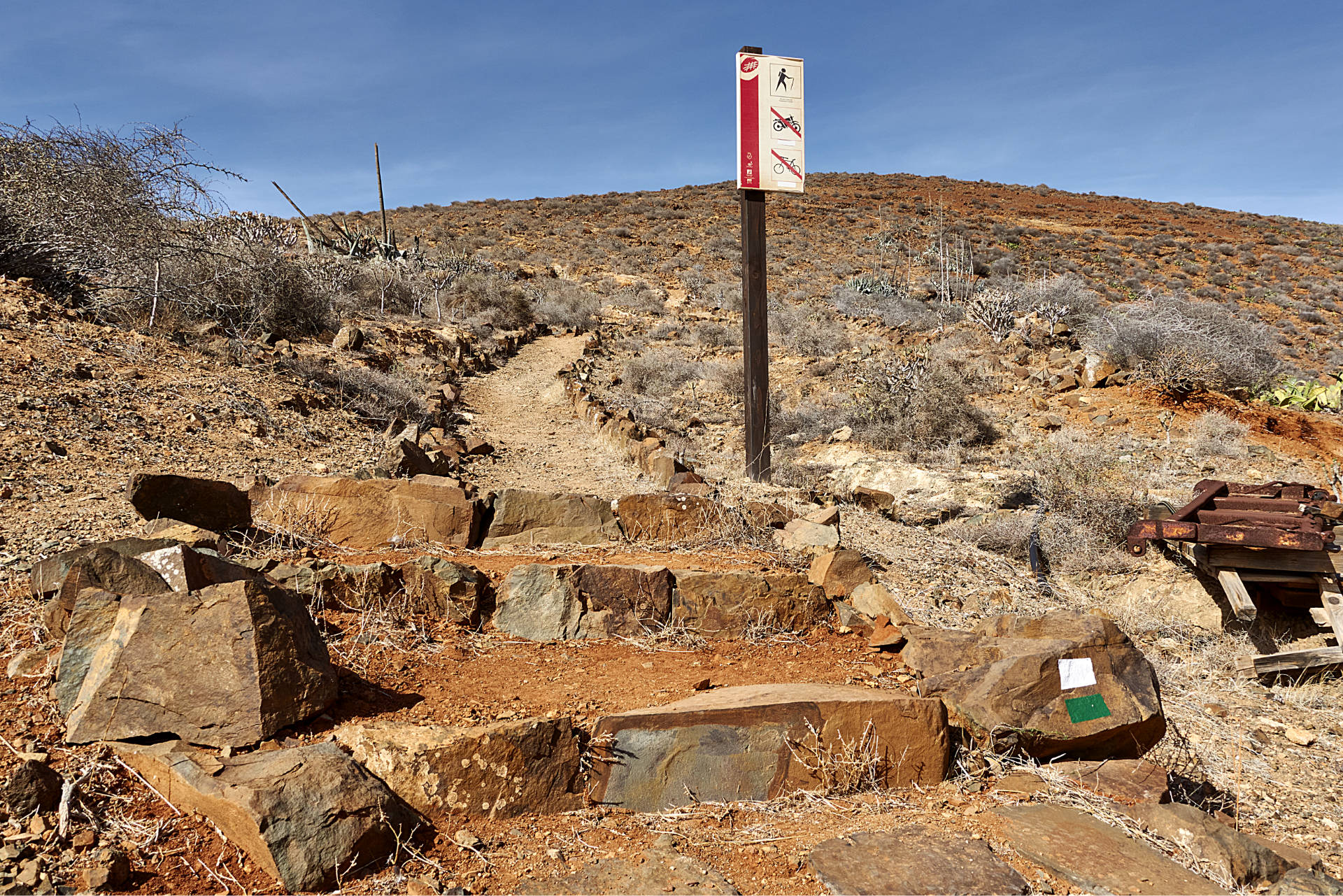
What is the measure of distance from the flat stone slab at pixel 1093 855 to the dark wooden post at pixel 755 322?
459 centimetres

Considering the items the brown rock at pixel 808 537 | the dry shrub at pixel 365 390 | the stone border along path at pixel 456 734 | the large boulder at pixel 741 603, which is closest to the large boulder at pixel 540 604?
the large boulder at pixel 741 603

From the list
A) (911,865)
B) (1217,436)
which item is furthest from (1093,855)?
(1217,436)

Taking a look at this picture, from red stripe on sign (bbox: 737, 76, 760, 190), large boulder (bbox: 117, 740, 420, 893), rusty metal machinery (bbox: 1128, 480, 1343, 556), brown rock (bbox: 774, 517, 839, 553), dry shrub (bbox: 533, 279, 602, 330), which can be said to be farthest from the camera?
dry shrub (bbox: 533, 279, 602, 330)

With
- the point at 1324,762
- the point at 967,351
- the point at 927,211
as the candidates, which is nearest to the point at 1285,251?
→ the point at 927,211

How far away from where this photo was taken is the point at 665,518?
4902 millimetres

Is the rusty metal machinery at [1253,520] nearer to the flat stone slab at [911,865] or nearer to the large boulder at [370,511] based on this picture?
the flat stone slab at [911,865]

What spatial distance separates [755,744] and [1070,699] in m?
1.23

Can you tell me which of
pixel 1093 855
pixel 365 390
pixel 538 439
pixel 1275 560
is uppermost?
pixel 365 390

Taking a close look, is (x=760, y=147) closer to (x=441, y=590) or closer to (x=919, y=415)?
(x=919, y=415)

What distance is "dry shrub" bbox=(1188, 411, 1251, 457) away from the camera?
827 centimetres

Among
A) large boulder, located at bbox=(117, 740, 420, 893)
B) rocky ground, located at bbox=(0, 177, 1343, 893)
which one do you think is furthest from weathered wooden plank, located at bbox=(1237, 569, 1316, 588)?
large boulder, located at bbox=(117, 740, 420, 893)

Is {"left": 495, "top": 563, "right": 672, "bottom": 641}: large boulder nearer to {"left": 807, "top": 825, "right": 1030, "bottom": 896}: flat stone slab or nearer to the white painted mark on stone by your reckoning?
{"left": 807, "top": 825, "right": 1030, "bottom": 896}: flat stone slab

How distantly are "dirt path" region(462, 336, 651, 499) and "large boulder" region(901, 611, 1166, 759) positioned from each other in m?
3.62

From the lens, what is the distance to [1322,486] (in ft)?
25.0
